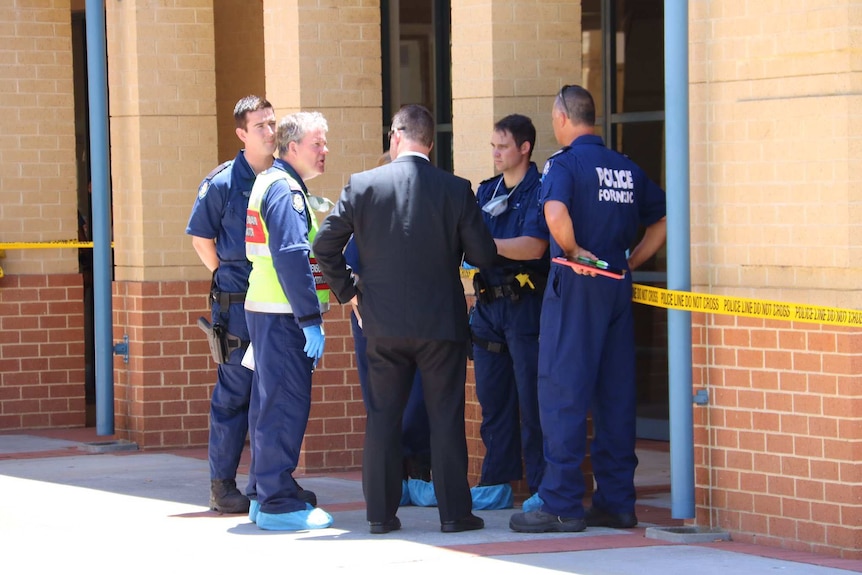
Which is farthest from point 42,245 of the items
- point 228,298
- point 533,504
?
point 533,504

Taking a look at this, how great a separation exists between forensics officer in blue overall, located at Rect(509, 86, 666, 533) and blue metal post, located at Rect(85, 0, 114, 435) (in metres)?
5.26

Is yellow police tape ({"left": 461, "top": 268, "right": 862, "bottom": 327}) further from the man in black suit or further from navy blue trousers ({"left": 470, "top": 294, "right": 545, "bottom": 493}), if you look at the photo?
the man in black suit

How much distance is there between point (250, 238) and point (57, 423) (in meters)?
5.86

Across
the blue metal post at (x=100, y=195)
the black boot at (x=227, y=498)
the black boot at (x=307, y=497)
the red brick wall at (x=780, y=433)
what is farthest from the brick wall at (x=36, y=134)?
the red brick wall at (x=780, y=433)

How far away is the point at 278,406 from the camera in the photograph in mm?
7918

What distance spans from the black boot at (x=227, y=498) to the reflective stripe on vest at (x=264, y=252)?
43.7 inches

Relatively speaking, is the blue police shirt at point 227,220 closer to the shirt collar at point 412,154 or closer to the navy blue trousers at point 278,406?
the navy blue trousers at point 278,406

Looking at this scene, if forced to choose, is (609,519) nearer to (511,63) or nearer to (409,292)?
(409,292)

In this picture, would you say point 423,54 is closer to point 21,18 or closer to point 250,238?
point 21,18

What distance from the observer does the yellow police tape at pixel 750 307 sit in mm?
6758

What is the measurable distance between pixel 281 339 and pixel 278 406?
33cm

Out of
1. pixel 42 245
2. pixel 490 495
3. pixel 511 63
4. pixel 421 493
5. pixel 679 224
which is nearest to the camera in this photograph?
pixel 679 224

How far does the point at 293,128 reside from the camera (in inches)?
313

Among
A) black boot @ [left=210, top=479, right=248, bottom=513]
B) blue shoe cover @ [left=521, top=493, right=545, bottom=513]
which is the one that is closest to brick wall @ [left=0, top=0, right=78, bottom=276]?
black boot @ [left=210, top=479, right=248, bottom=513]
